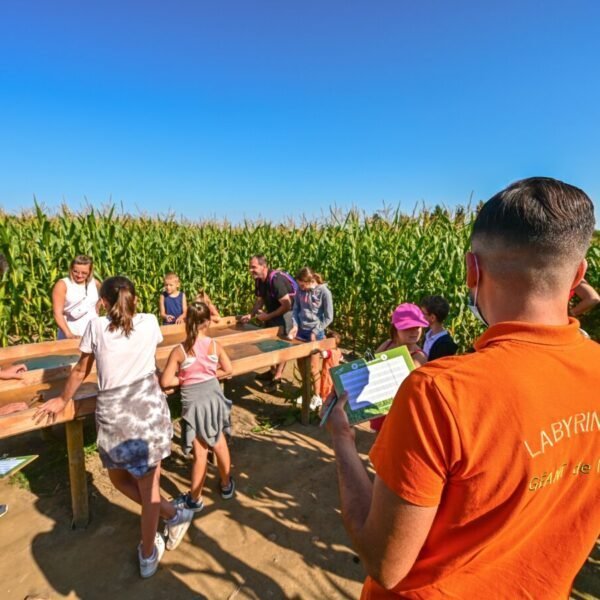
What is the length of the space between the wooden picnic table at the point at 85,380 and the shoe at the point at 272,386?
968 mm

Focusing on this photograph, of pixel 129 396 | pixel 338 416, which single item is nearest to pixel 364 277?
pixel 129 396

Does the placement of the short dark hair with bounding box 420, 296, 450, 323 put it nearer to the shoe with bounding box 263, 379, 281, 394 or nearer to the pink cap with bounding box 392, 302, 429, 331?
the pink cap with bounding box 392, 302, 429, 331

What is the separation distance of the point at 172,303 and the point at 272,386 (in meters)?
2.16

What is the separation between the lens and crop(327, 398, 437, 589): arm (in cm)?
85

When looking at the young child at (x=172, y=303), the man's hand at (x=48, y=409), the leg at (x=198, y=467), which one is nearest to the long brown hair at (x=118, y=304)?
the man's hand at (x=48, y=409)

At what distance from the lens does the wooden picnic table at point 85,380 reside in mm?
3051

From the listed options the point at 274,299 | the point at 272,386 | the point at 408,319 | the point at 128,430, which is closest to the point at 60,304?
the point at 128,430

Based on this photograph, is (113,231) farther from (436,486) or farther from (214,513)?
(436,486)

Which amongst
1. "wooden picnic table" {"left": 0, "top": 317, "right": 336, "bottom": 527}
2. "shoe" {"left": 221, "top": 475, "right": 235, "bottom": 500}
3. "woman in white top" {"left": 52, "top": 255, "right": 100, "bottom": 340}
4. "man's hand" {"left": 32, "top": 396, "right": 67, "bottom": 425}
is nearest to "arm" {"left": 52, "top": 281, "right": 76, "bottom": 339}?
"woman in white top" {"left": 52, "top": 255, "right": 100, "bottom": 340}

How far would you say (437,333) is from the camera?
3.65m

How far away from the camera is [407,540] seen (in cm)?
87

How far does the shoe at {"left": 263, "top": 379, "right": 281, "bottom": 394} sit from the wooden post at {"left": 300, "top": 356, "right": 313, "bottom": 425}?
1.13m

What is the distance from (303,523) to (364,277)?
210 inches

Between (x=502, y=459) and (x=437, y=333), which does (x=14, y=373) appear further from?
(x=502, y=459)
